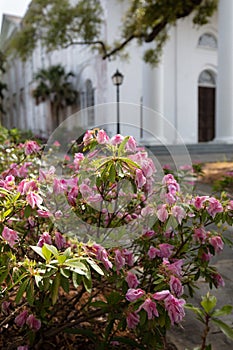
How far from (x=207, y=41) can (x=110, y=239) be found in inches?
727

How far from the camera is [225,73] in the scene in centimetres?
1158

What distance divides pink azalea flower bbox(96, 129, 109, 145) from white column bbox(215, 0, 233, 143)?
11.2m

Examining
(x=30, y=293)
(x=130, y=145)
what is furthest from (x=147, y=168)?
(x=30, y=293)

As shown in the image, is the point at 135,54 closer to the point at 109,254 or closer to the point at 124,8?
the point at 124,8

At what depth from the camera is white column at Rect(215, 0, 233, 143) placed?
37.2 ft

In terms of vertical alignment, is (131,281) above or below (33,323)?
above

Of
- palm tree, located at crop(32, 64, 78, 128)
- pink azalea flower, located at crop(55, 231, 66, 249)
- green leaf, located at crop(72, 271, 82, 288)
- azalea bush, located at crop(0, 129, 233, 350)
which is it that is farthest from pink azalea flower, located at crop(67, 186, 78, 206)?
palm tree, located at crop(32, 64, 78, 128)

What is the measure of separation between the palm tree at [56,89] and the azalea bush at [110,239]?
19934 millimetres

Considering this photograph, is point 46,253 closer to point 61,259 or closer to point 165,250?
point 61,259

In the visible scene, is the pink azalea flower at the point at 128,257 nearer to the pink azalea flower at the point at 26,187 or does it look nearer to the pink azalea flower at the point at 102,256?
the pink azalea flower at the point at 102,256

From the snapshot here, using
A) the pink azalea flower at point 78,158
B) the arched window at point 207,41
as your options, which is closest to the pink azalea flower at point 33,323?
the pink azalea flower at point 78,158

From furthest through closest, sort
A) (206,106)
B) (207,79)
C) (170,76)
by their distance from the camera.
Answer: (206,106) < (207,79) < (170,76)

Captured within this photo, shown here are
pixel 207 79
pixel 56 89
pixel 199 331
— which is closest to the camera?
pixel 199 331

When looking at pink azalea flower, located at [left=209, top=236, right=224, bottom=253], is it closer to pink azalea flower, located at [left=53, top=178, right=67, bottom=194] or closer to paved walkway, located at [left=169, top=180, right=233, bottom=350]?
paved walkway, located at [left=169, top=180, right=233, bottom=350]
